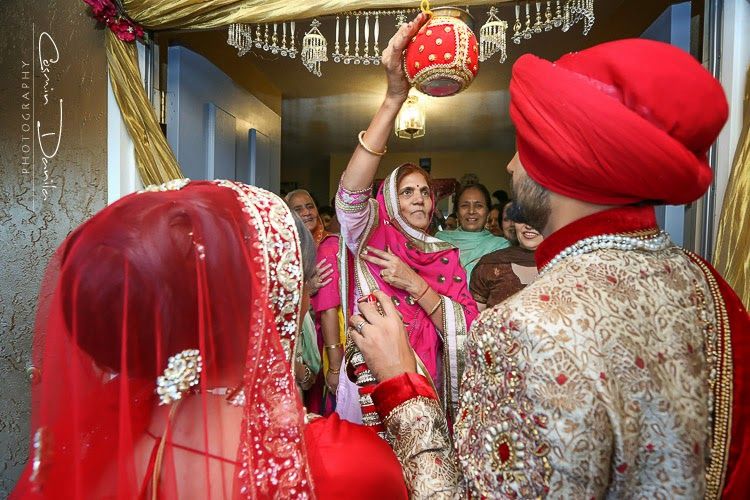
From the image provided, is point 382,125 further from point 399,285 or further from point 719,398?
point 719,398

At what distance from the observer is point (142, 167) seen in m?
2.25

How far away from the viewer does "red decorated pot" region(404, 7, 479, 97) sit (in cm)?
138

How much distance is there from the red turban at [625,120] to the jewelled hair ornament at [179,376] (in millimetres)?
563

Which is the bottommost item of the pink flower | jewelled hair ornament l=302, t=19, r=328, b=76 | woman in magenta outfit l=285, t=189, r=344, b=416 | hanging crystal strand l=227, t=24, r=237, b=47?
woman in magenta outfit l=285, t=189, r=344, b=416

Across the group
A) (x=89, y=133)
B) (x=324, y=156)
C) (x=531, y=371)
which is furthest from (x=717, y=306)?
(x=324, y=156)

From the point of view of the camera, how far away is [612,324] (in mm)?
597

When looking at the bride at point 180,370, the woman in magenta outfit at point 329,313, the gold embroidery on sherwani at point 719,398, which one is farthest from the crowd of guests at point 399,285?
the gold embroidery on sherwani at point 719,398

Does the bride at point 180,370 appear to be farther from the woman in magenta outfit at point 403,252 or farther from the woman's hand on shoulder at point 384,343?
the woman in magenta outfit at point 403,252

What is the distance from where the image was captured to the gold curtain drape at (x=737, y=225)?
1.45 meters

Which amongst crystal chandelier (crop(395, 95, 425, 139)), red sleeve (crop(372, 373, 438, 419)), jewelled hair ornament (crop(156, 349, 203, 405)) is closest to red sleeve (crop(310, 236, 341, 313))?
red sleeve (crop(372, 373, 438, 419))

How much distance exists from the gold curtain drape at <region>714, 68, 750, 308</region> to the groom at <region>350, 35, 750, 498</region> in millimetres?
932

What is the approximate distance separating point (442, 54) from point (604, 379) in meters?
1.06

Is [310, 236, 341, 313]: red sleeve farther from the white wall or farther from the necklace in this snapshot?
the necklace

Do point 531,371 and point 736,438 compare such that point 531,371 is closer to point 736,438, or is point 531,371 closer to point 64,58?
point 736,438
